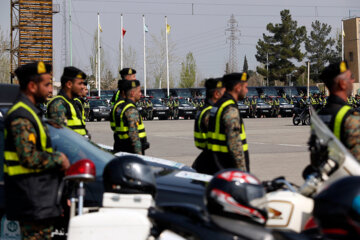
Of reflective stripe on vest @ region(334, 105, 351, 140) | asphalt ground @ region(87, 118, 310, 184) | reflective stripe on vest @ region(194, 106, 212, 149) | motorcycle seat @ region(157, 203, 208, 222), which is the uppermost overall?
reflective stripe on vest @ region(334, 105, 351, 140)

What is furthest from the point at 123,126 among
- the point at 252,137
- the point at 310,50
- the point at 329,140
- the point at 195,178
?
the point at 310,50

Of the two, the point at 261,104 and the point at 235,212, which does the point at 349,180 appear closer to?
the point at 235,212

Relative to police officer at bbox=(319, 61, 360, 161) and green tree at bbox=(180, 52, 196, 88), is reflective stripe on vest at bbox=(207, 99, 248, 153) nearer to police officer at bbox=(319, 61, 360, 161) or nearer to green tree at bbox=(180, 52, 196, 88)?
police officer at bbox=(319, 61, 360, 161)

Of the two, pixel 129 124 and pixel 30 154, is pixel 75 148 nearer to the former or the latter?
pixel 30 154

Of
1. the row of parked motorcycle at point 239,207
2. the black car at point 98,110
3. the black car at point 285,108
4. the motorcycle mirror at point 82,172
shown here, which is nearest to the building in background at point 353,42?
the black car at point 285,108

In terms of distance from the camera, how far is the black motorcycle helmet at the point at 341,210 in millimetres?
2475

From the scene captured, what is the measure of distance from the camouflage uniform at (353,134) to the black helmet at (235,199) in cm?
128

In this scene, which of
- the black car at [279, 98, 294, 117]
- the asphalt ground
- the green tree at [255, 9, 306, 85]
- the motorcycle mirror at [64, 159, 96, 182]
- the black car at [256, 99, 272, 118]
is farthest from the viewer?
the green tree at [255, 9, 306, 85]

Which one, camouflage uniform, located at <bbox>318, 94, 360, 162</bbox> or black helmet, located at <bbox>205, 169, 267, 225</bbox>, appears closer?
black helmet, located at <bbox>205, 169, 267, 225</bbox>

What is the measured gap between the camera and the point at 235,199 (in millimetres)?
3020

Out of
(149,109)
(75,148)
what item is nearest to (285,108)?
(149,109)

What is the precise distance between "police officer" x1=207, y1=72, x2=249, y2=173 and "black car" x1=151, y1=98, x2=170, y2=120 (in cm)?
3638

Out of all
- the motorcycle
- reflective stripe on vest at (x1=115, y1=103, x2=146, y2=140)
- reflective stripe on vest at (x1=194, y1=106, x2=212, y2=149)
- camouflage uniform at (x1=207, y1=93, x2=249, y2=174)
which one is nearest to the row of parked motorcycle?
camouflage uniform at (x1=207, y1=93, x2=249, y2=174)

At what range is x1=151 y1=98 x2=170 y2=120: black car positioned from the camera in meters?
42.2
